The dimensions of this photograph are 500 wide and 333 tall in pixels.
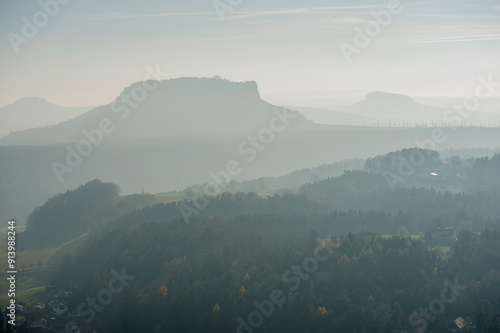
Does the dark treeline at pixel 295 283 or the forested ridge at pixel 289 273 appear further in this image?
the forested ridge at pixel 289 273

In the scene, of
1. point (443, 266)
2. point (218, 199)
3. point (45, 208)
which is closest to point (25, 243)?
point (45, 208)

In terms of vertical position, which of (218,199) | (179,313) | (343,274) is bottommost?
(179,313)

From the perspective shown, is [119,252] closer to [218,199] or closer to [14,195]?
[218,199]

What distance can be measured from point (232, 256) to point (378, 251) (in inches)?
688

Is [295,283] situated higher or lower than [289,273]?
lower

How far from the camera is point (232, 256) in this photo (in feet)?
231

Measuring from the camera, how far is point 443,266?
211 feet

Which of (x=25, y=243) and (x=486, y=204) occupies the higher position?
(x=486, y=204)

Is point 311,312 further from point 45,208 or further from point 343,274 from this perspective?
point 45,208

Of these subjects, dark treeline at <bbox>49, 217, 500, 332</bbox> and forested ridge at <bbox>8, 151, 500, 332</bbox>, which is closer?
dark treeline at <bbox>49, 217, 500, 332</bbox>

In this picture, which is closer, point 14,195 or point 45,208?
point 45,208

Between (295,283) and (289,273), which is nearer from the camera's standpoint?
(295,283)

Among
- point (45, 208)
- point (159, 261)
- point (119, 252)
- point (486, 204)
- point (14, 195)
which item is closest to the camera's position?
point (159, 261)

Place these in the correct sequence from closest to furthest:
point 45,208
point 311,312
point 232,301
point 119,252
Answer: point 311,312
point 232,301
point 119,252
point 45,208
